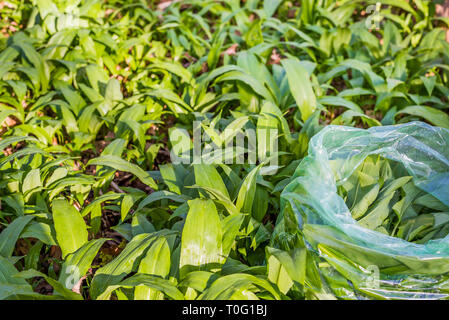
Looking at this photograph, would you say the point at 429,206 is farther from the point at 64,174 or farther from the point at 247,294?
the point at 64,174

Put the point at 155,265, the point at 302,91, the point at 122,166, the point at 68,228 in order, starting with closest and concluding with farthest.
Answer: the point at 155,265 → the point at 68,228 → the point at 122,166 → the point at 302,91

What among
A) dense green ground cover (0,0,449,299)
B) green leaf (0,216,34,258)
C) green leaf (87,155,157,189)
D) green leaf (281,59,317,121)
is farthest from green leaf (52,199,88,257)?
green leaf (281,59,317,121)

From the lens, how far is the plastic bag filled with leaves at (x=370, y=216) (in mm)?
1229

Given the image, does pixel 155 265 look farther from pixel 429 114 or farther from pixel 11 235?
pixel 429 114

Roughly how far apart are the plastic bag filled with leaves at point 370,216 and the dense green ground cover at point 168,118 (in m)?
0.09

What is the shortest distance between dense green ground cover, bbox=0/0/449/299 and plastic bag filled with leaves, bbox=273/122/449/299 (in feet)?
0.30

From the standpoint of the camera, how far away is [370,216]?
153 centimetres

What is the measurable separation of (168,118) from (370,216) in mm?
1255

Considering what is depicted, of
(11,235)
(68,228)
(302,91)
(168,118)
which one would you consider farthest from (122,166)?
(302,91)

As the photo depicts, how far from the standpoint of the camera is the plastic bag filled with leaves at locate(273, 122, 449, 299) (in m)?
1.23

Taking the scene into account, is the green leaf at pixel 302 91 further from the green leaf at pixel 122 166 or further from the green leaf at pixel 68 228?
the green leaf at pixel 68 228

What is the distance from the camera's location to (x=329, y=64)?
2529mm

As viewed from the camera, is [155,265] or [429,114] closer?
[155,265]

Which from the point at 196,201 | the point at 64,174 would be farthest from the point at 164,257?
the point at 64,174
